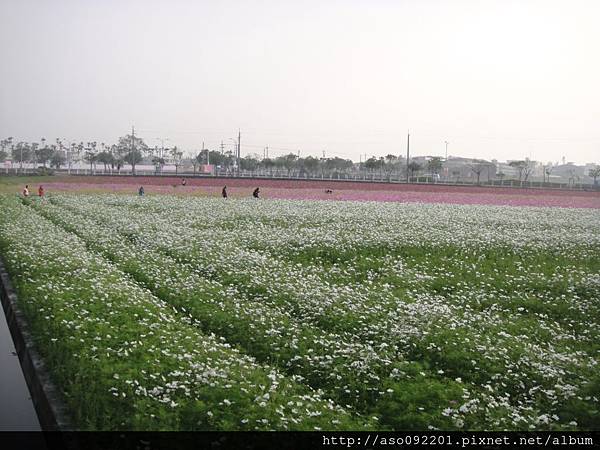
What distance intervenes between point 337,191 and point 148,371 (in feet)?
163

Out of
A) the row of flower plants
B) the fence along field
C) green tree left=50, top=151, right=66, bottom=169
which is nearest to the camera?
the row of flower plants

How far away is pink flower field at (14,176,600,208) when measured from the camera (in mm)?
50406

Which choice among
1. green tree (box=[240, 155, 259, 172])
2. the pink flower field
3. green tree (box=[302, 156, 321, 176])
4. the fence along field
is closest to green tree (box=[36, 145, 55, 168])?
green tree (box=[240, 155, 259, 172])

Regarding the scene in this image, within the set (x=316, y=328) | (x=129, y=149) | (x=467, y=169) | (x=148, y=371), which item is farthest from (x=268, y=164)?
(x=148, y=371)

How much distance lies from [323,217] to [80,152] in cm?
13238

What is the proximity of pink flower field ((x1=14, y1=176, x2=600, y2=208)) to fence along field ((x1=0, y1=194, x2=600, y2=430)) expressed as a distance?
27.5m

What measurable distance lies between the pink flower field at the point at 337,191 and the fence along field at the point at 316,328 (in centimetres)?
2752

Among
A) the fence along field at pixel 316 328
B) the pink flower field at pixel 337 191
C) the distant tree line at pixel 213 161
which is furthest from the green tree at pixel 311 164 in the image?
the fence along field at pixel 316 328

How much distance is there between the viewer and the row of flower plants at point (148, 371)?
24.1ft

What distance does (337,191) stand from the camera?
190 feet

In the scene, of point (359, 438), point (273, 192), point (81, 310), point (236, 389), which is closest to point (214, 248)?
point (81, 310)

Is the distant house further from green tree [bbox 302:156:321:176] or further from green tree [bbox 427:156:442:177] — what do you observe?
green tree [bbox 302:156:321:176]

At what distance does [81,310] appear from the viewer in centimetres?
1208

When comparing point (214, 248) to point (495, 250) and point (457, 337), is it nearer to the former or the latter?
point (495, 250)
